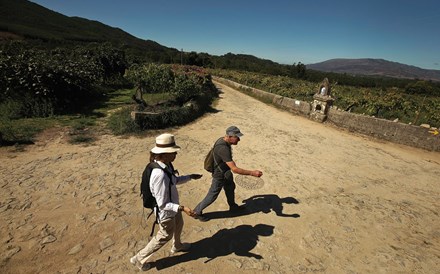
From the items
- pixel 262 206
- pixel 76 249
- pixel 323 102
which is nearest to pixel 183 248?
pixel 76 249

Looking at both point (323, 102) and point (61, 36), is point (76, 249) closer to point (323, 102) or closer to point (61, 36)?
point (323, 102)

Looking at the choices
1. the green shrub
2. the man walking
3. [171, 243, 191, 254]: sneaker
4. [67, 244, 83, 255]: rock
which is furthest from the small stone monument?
[67, 244, 83, 255]: rock

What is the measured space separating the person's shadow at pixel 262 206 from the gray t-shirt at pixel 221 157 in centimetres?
103

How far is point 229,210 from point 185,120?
691 centimetres

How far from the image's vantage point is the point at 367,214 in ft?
17.4

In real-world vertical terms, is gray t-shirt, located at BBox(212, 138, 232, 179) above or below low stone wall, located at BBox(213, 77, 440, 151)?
above

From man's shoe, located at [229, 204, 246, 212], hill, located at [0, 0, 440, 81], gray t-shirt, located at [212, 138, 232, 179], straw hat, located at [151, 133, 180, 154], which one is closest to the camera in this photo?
straw hat, located at [151, 133, 180, 154]

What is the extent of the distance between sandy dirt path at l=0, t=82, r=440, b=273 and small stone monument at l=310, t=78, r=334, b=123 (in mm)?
4819

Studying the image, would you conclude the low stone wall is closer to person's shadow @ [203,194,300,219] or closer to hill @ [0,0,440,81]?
person's shadow @ [203,194,300,219]

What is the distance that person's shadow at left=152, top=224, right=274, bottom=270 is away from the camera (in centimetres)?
371

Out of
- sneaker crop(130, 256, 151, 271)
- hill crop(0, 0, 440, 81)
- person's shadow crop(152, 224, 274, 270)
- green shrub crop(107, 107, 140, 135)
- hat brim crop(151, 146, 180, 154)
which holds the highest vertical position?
hill crop(0, 0, 440, 81)

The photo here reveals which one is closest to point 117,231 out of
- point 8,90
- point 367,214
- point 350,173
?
point 367,214

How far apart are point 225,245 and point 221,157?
1492mm

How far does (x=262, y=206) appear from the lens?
5.27 m
